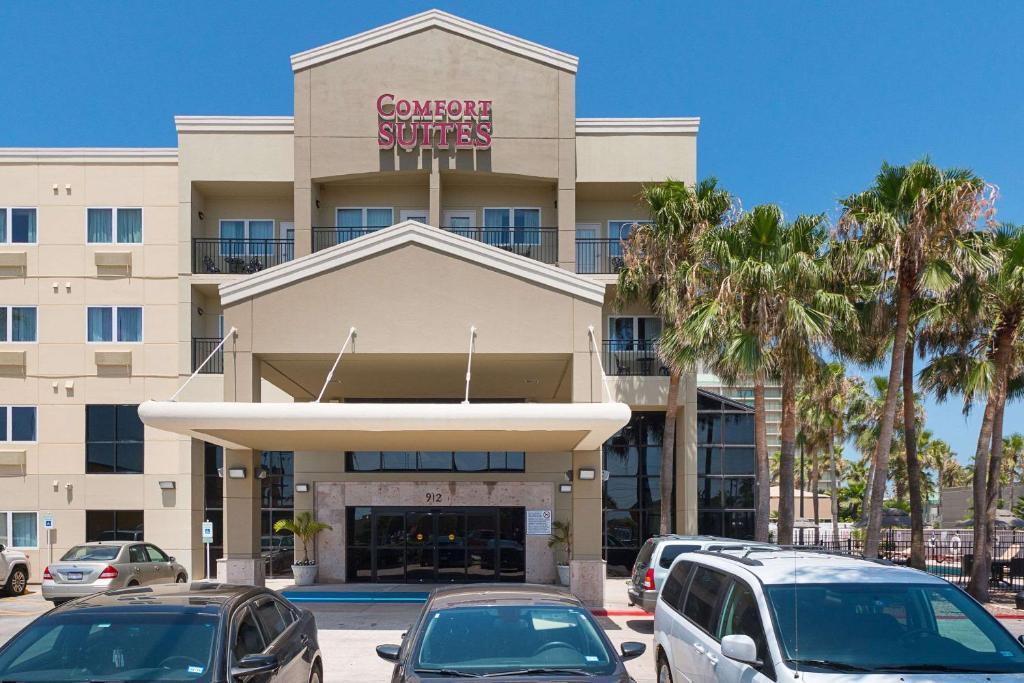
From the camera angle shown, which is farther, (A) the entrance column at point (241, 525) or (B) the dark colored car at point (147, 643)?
(A) the entrance column at point (241, 525)

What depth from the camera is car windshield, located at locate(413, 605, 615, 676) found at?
725cm

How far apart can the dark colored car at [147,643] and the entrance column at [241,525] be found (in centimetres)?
1183

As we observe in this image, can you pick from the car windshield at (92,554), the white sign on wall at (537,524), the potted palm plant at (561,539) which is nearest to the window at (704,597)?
the white sign on wall at (537,524)

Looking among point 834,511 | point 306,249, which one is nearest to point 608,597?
point 306,249

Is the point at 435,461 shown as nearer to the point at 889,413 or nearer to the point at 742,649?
the point at 889,413

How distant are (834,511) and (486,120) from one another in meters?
33.0

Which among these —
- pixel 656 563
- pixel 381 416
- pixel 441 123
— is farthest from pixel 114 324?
pixel 656 563

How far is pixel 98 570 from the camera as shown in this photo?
69.3 feet

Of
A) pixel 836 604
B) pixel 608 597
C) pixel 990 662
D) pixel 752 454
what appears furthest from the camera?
pixel 752 454

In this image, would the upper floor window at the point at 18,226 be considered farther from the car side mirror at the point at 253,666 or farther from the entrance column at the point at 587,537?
the car side mirror at the point at 253,666

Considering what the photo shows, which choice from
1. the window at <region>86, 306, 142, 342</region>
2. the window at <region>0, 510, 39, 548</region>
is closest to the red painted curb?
the window at <region>86, 306, 142, 342</region>

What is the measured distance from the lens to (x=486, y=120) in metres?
28.4

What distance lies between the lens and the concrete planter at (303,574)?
2678 cm

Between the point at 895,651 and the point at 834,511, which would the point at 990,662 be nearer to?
the point at 895,651
